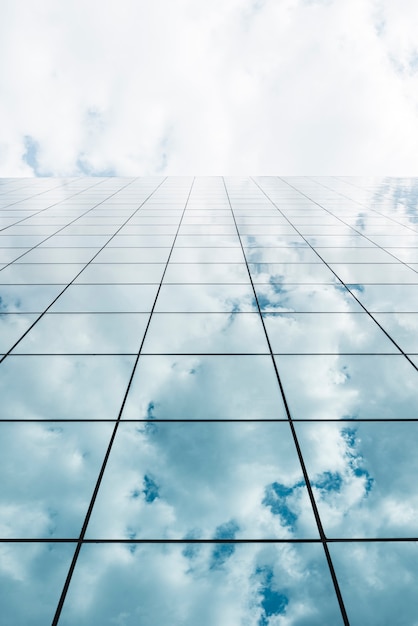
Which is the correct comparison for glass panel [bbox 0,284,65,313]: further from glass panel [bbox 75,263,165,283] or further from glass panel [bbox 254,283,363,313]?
glass panel [bbox 254,283,363,313]

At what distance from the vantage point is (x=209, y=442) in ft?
14.5

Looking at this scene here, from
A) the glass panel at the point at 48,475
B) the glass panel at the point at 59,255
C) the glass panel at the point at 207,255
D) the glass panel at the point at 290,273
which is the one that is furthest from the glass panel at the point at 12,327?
the glass panel at the point at 290,273

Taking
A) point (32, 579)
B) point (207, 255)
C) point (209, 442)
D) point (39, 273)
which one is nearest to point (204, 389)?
point (209, 442)

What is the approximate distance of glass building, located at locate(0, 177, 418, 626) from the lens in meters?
3.17

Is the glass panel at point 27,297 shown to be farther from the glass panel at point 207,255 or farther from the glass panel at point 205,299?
the glass panel at point 207,255

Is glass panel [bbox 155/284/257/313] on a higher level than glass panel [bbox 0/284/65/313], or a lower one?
lower

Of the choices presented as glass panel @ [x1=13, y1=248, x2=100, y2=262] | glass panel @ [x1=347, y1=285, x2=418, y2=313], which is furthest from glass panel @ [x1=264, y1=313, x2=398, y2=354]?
glass panel @ [x1=13, y1=248, x2=100, y2=262]

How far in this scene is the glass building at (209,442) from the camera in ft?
10.4

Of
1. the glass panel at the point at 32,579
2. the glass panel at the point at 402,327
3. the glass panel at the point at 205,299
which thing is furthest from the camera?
the glass panel at the point at 205,299

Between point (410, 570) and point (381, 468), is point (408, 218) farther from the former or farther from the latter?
point (410, 570)

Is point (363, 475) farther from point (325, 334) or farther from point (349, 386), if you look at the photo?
point (325, 334)

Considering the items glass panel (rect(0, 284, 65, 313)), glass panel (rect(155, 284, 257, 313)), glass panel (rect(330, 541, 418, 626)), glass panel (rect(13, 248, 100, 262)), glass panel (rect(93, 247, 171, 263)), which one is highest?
glass panel (rect(13, 248, 100, 262))

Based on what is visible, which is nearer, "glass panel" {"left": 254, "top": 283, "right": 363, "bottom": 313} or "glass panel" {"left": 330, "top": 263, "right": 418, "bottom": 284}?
"glass panel" {"left": 254, "top": 283, "right": 363, "bottom": 313}

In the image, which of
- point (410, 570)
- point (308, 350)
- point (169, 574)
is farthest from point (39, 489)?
point (308, 350)
